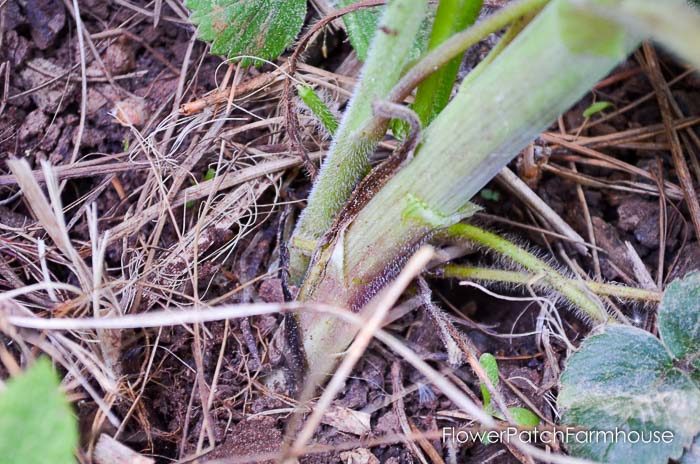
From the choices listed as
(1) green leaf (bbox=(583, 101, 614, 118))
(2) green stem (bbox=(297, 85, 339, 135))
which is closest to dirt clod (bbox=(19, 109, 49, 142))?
(2) green stem (bbox=(297, 85, 339, 135))

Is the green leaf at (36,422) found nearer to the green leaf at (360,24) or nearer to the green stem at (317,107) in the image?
the green stem at (317,107)

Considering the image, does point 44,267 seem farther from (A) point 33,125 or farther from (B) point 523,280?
(B) point 523,280

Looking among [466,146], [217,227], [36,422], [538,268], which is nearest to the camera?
[36,422]

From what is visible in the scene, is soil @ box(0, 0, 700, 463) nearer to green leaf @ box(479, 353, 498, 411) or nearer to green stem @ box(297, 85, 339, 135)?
green leaf @ box(479, 353, 498, 411)

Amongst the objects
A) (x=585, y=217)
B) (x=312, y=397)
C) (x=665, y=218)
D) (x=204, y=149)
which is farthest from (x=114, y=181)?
(x=665, y=218)

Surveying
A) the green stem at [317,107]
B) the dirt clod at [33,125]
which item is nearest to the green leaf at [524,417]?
the green stem at [317,107]

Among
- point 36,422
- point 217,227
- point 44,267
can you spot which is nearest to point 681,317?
point 217,227

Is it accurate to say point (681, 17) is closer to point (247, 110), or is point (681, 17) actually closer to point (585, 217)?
point (585, 217)
